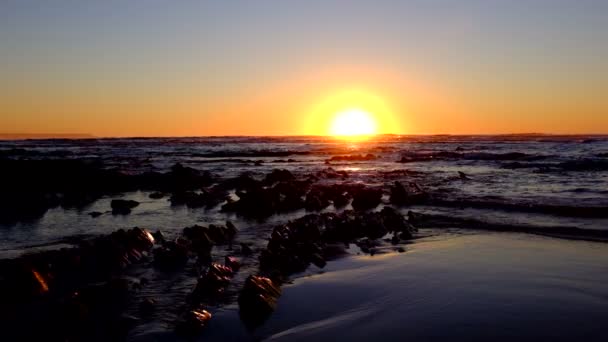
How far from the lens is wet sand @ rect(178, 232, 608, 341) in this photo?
623 centimetres

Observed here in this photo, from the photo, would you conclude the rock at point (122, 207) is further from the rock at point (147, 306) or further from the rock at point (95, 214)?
the rock at point (147, 306)

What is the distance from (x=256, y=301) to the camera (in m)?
7.12

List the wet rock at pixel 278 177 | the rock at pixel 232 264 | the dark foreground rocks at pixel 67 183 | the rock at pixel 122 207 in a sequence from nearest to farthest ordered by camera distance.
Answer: the rock at pixel 232 264
the rock at pixel 122 207
the dark foreground rocks at pixel 67 183
the wet rock at pixel 278 177

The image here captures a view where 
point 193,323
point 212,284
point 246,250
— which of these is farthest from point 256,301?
point 246,250

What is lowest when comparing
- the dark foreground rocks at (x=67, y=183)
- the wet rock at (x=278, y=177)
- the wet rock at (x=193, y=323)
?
the dark foreground rocks at (x=67, y=183)

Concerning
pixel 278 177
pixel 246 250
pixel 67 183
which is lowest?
pixel 67 183

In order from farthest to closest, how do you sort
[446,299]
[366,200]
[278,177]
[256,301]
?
[278,177]
[366,200]
[446,299]
[256,301]

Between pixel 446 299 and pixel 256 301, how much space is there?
117 inches

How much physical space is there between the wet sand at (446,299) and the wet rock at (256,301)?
0.51ft

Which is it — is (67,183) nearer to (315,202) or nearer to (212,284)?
(315,202)

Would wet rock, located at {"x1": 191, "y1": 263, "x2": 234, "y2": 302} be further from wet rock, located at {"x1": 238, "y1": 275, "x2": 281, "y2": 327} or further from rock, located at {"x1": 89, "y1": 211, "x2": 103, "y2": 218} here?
rock, located at {"x1": 89, "y1": 211, "x2": 103, "y2": 218}

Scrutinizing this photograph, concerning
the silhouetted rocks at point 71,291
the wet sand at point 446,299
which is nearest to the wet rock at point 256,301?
the wet sand at point 446,299

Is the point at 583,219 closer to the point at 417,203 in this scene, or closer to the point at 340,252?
the point at 417,203

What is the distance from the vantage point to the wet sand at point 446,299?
623cm
